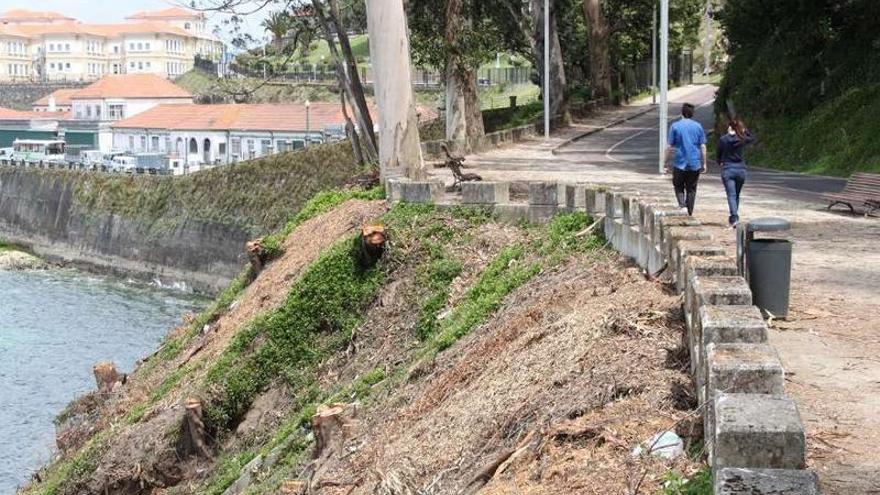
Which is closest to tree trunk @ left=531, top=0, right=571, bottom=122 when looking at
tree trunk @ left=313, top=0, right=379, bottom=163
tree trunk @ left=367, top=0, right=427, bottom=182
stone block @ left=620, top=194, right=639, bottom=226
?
tree trunk @ left=313, top=0, right=379, bottom=163

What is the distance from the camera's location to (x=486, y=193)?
22.5 metres

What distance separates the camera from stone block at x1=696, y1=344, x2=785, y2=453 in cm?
740

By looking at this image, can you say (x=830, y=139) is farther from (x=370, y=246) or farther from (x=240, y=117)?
(x=240, y=117)

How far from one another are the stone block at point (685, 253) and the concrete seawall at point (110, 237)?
4965 cm

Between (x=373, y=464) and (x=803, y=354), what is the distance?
4.24 meters

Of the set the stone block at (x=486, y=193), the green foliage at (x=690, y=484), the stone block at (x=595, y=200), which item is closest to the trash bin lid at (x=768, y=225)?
the green foliage at (x=690, y=484)

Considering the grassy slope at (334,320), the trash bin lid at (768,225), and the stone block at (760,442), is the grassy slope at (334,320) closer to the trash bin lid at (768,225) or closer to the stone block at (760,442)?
the trash bin lid at (768,225)

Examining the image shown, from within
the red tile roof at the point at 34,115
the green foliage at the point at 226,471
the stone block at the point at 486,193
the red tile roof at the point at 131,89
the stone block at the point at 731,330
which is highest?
the red tile roof at the point at 131,89

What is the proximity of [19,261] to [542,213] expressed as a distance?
57375 mm

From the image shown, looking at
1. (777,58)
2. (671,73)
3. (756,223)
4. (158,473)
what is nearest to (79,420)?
(158,473)

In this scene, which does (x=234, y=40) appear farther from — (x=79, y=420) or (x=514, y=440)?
(x=514, y=440)

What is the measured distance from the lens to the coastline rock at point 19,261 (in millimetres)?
71562

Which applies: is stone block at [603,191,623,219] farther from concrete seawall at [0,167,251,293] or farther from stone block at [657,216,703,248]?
concrete seawall at [0,167,251,293]

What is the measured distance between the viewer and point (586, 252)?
17.5 m
